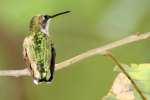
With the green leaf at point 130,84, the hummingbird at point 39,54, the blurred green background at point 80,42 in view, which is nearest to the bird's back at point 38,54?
the hummingbird at point 39,54

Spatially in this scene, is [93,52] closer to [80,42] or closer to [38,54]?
[38,54]

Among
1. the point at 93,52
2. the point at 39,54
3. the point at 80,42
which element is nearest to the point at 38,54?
the point at 39,54

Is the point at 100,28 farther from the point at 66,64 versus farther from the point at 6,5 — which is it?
the point at 66,64

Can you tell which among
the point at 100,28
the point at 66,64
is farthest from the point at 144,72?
the point at 100,28

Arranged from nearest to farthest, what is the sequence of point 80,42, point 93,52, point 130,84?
point 93,52, point 130,84, point 80,42

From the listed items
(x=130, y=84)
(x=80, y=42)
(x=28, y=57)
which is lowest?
(x=80, y=42)

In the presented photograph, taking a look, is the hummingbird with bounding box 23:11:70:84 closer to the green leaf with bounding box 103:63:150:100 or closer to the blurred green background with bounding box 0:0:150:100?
the green leaf with bounding box 103:63:150:100

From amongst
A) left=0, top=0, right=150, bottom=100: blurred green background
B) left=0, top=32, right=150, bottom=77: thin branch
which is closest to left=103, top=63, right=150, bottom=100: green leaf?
left=0, top=32, right=150, bottom=77: thin branch
